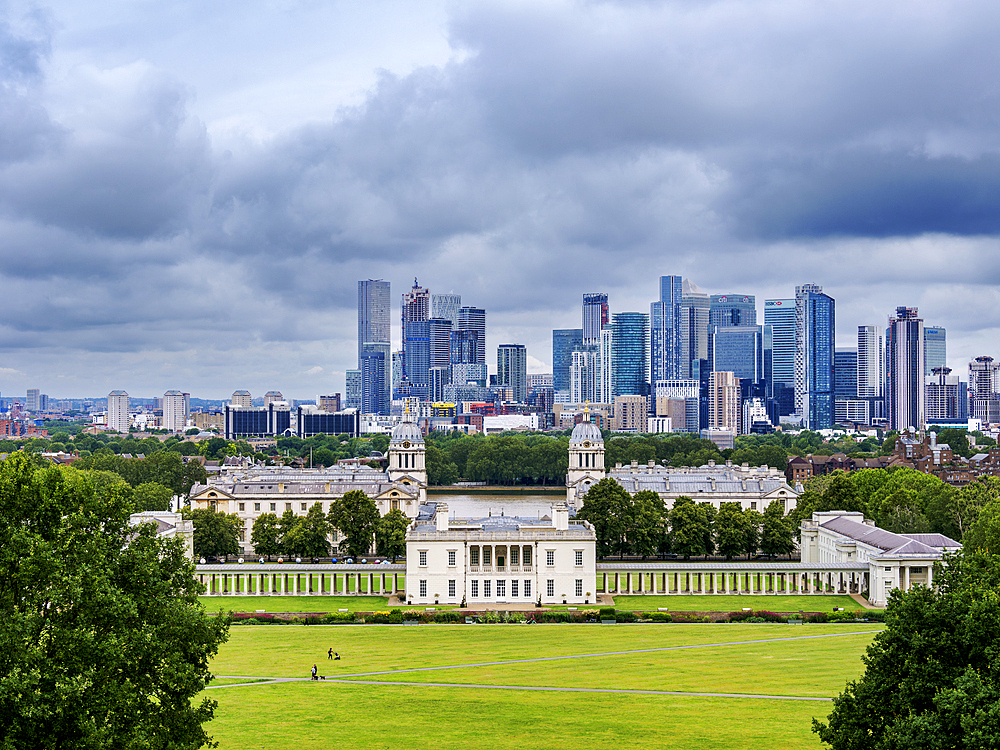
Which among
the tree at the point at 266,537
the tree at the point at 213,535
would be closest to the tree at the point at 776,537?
the tree at the point at 266,537

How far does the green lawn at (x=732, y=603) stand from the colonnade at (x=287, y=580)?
17759 millimetres

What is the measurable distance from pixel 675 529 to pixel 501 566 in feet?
68.5

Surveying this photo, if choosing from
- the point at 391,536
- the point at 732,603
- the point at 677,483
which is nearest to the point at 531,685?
the point at 732,603

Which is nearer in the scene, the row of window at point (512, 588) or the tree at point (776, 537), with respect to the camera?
the row of window at point (512, 588)

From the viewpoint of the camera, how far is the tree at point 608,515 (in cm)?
9419

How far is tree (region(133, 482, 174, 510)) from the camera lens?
374ft

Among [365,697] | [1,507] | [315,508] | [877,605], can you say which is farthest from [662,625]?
[1,507]

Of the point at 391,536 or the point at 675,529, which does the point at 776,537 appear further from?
the point at 391,536

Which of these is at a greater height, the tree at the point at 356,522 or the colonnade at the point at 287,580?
the tree at the point at 356,522

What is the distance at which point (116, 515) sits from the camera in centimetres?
3238

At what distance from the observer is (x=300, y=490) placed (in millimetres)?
117125

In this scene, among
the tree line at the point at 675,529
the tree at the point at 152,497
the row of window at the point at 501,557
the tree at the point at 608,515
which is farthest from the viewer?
the tree at the point at 152,497

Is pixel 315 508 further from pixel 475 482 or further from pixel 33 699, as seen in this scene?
pixel 475 482

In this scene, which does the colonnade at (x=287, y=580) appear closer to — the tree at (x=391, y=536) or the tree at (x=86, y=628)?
the tree at (x=391, y=536)
